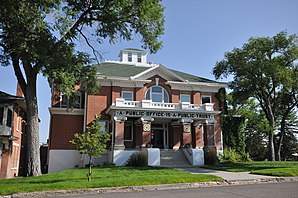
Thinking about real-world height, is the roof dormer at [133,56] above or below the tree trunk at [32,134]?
above

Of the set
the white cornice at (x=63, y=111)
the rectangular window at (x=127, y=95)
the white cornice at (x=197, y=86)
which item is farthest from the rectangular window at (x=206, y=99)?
the white cornice at (x=63, y=111)

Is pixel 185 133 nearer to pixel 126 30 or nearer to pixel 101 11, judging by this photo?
pixel 126 30

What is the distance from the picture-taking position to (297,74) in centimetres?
2962

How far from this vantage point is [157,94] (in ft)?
94.3

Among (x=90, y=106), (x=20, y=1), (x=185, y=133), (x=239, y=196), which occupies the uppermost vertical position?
(x=20, y=1)

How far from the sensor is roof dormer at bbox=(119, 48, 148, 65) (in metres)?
35.1

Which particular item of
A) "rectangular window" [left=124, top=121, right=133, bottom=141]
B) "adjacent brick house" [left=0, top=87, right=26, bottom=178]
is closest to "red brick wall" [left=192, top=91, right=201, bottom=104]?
"rectangular window" [left=124, top=121, right=133, bottom=141]

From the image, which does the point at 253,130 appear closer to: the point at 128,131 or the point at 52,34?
the point at 128,131

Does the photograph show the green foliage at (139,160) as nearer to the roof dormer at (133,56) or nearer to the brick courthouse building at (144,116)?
the brick courthouse building at (144,116)

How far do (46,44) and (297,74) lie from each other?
84.7 ft

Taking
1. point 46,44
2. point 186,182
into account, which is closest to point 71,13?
point 46,44

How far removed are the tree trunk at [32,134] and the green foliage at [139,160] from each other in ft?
25.8

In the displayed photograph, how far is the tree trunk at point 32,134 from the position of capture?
16.0 m

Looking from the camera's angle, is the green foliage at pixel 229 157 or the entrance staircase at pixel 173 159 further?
the green foliage at pixel 229 157
